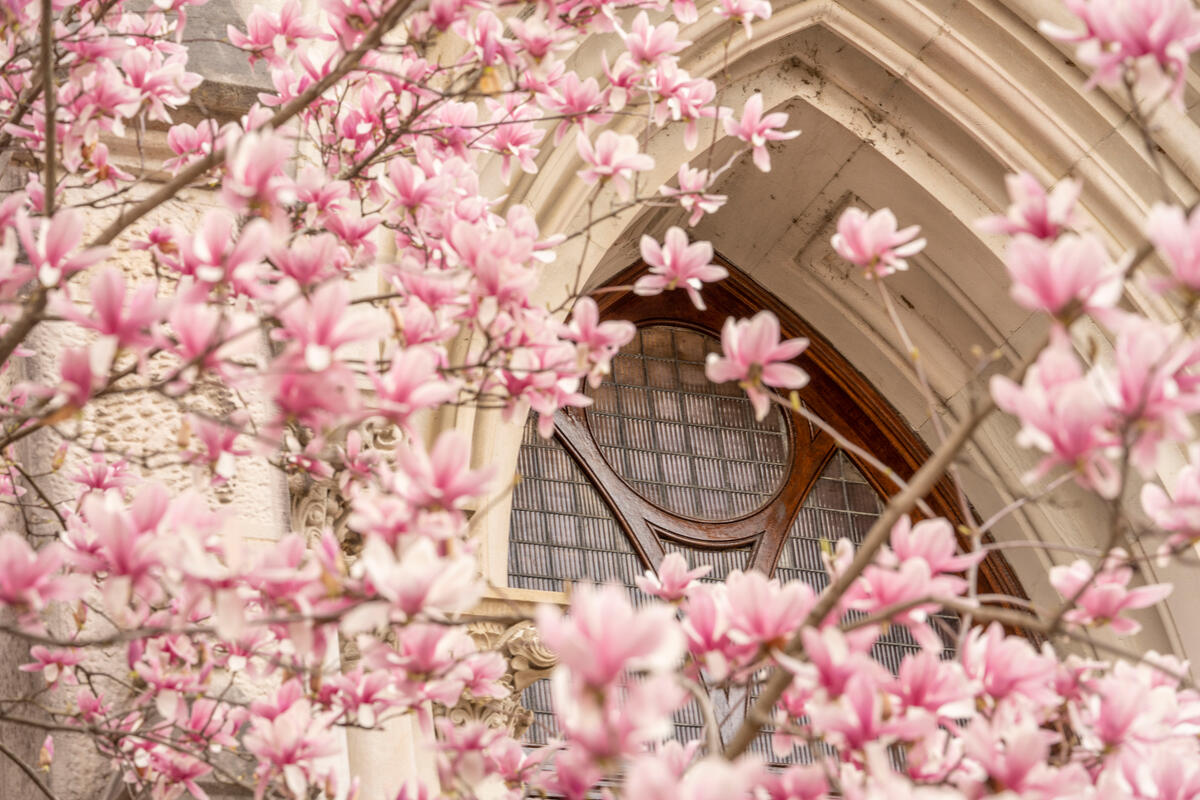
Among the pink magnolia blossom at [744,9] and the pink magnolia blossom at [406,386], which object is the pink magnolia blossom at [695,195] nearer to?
the pink magnolia blossom at [744,9]

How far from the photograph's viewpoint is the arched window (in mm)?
4234

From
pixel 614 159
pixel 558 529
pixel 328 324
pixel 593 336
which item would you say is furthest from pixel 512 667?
pixel 328 324

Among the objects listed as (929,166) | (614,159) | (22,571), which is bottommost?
(22,571)

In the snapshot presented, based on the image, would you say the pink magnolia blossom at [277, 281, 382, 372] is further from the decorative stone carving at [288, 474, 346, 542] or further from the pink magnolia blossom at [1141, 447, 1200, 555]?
the decorative stone carving at [288, 474, 346, 542]

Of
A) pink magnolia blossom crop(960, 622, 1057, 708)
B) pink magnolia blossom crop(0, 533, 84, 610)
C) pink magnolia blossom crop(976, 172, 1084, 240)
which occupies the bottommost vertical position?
pink magnolia blossom crop(960, 622, 1057, 708)

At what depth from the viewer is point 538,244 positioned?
1.75m

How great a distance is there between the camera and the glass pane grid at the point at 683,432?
4465 millimetres

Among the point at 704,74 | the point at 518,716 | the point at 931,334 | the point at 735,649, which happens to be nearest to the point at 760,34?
the point at 704,74

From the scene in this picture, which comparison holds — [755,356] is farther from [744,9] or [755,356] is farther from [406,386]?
[744,9]

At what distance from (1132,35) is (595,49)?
2651 millimetres

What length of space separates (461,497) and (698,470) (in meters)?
3.45

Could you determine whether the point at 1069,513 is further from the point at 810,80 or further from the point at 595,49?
the point at 595,49

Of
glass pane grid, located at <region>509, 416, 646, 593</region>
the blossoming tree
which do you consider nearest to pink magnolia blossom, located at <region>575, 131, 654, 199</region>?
the blossoming tree

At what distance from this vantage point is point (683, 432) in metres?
4.60
